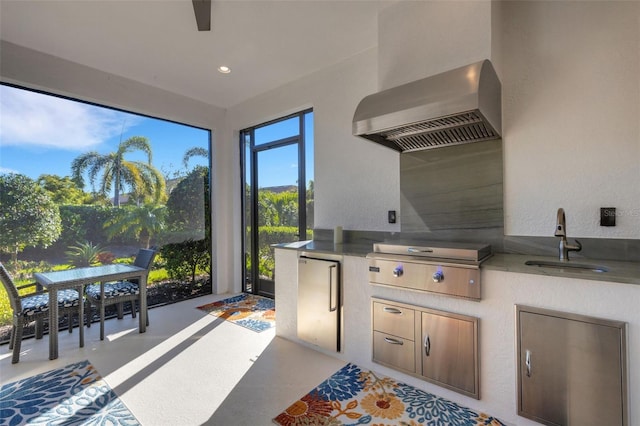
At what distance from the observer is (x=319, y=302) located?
244 cm

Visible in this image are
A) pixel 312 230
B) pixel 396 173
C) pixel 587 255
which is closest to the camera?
pixel 587 255

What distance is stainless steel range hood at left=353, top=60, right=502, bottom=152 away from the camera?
1.65 meters

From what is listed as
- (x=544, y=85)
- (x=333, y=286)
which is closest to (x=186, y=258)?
(x=333, y=286)

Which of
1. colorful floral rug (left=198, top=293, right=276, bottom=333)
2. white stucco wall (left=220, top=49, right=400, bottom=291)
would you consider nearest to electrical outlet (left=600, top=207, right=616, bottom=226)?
white stucco wall (left=220, top=49, right=400, bottom=291)

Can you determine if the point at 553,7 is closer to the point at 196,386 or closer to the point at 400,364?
the point at 400,364

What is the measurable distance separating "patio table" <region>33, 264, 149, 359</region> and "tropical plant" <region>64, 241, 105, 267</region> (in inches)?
13.5

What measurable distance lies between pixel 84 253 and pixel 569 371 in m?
4.27

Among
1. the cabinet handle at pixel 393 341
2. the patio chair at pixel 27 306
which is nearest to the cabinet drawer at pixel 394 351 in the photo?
the cabinet handle at pixel 393 341

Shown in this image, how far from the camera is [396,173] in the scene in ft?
8.84

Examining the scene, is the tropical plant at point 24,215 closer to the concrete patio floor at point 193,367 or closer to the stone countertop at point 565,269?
the concrete patio floor at point 193,367

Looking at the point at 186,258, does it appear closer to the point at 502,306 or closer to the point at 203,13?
the point at 203,13

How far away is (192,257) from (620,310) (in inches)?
170

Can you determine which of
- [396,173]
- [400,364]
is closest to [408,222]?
[396,173]

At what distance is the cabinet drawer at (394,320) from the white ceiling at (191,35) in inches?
91.8
